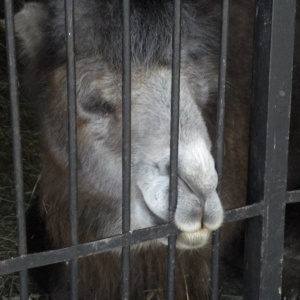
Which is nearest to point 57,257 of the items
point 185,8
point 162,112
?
point 162,112

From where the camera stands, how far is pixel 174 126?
2.24 m

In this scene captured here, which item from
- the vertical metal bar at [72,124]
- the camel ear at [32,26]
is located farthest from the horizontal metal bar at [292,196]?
the camel ear at [32,26]

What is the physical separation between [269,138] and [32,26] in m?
1.32

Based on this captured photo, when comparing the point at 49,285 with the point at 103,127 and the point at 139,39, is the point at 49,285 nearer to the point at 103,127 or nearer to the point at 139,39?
the point at 103,127

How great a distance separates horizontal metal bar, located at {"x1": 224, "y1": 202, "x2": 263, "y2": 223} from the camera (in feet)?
7.87

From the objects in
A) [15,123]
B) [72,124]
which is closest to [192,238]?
[72,124]

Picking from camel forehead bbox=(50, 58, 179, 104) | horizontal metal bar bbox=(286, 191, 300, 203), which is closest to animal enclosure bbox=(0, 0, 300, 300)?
horizontal metal bar bbox=(286, 191, 300, 203)

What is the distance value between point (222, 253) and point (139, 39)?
1.35 m

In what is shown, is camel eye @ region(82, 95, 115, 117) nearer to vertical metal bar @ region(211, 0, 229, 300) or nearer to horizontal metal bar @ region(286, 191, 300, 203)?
vertical metal bar @ region(211, 0, 229, 300)

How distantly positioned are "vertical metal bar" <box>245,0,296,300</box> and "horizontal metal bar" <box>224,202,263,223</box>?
21 mm

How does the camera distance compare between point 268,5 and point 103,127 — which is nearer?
point 268,5

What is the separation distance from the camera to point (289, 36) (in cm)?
236

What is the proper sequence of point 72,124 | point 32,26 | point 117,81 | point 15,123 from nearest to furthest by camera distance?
point 15,123, point 72,124, point 117,81, point 32,26

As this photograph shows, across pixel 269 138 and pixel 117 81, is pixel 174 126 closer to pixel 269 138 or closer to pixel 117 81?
pixel 269 138
